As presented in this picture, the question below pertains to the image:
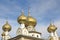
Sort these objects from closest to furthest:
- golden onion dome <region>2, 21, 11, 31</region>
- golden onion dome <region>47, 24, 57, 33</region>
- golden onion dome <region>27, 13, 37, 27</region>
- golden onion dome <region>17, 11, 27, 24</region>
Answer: golden onion dome <region>17, 11, 27, 24</region>, golden onion dome <region>27, 13, 37, 27</region>, golden onion dome <region>47, 24, 57, 33</region>, golden onion dome <region>2, 21, 11, 31</region>

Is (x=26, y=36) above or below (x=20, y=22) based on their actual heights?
below

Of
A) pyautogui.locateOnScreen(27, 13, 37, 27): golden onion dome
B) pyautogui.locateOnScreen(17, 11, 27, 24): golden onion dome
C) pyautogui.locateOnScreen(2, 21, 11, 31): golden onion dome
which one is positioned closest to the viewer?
pyautogui.locateOnScreen(17, 11, 27, 24): golden onion dome

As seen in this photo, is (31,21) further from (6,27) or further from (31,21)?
(6,27)

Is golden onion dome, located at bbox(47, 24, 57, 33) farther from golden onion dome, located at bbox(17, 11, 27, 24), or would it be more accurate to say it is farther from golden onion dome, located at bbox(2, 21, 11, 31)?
golden onion dome, located at bbox(2, 21, 11, 31)

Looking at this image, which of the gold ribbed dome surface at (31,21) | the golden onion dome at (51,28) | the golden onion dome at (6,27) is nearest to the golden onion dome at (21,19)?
the gold ribbed dome surface at (31,21)

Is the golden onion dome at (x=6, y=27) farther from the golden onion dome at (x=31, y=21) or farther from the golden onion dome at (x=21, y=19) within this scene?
the golden onion dome at (x=21, y=19)

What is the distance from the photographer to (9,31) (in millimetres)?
32094

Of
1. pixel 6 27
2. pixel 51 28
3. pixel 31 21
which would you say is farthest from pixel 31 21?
pixel 6 27

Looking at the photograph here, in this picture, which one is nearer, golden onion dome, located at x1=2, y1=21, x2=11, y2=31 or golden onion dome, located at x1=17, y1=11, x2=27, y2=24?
golden onion dome, located at x1=17, y1=11, x2=27, y2=24

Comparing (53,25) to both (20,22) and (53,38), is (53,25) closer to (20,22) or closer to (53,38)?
(53,38)

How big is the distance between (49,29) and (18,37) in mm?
6580

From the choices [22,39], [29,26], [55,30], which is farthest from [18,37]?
[55,30]

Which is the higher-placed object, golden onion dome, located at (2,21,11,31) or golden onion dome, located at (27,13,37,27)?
golden onion dome, located at (27,13,37,27)

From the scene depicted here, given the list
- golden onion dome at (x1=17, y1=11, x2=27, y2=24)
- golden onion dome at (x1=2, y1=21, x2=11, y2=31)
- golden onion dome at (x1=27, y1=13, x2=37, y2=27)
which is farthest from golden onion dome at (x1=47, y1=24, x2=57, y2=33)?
golden onion dome at (x1=2, y1=21, x2=11, y2=31)
